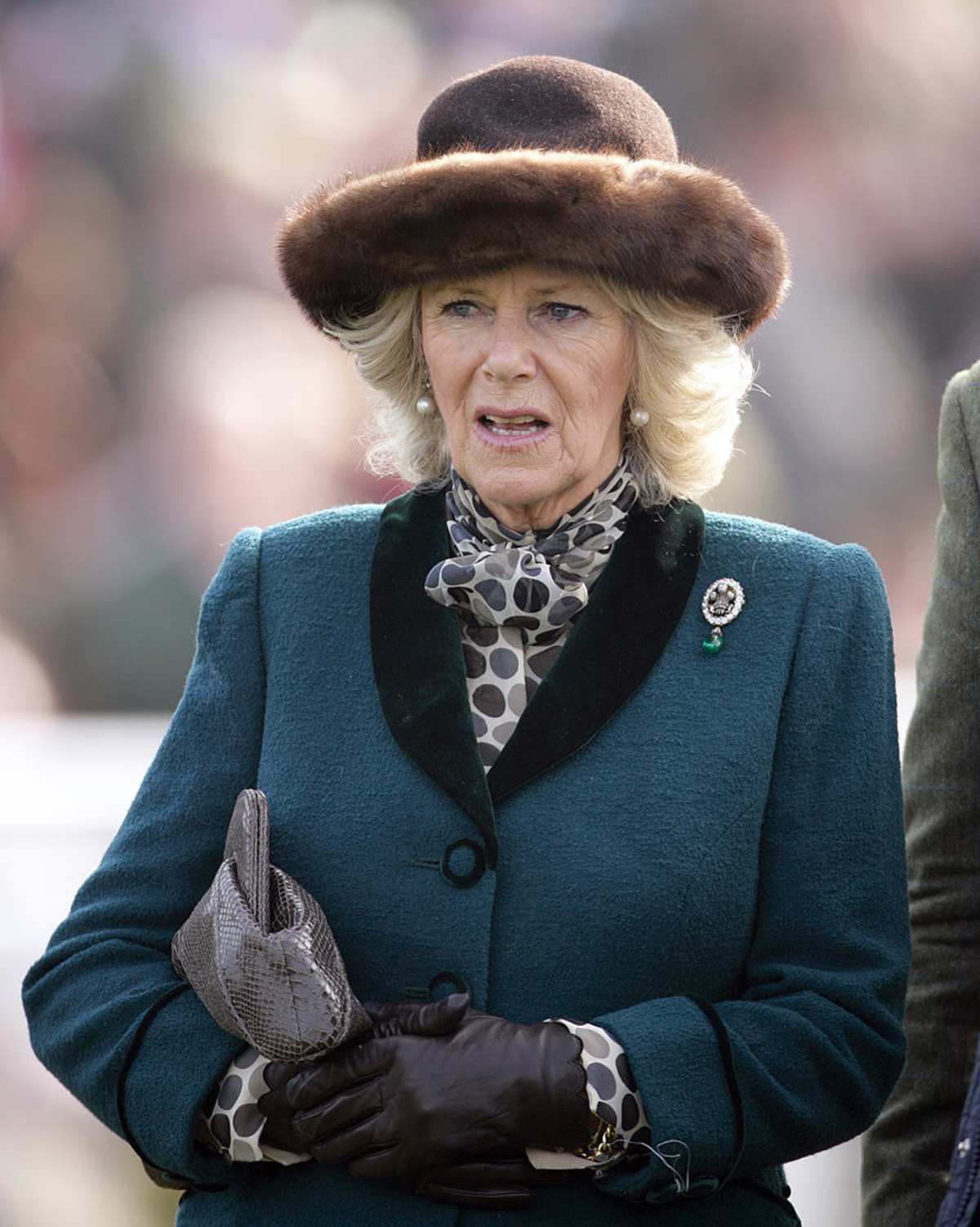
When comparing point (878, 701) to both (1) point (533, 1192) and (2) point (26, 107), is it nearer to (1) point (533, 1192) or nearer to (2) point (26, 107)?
(1) point (533, 1192)

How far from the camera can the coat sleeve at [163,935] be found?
7.90 ft

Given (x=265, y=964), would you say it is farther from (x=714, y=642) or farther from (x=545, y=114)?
(x=545, y=114)

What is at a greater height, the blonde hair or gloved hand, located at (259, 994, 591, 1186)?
the blonde hair

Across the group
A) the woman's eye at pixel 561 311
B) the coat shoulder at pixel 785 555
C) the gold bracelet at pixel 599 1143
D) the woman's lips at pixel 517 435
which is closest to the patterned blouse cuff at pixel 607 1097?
the gold bracelet at pixel 599 1143

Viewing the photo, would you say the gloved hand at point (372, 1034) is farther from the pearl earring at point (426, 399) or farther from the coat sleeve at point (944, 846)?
the pearl earring at point (426, 399)

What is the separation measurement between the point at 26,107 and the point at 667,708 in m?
2.45

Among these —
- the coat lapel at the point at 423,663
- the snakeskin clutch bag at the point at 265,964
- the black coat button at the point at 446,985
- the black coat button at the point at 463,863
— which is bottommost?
the black coat button at the point at 446,985

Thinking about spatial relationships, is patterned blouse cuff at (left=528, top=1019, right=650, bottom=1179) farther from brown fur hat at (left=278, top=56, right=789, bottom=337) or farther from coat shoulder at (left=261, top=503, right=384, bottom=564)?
brown fur hat at (left=278, top=56, right=789, bottom=337)

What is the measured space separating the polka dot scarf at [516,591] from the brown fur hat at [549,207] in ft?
1.17

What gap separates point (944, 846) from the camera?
262 centimetres

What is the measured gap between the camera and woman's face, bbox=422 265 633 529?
8.46 ft

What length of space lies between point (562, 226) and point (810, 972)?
1.06 meters

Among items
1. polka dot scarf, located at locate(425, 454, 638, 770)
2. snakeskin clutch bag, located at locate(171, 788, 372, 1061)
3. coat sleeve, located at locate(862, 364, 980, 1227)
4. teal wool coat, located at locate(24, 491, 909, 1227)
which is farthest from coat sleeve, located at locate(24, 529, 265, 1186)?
coat sleeve, located at locate(862, 364, 980, 1227)

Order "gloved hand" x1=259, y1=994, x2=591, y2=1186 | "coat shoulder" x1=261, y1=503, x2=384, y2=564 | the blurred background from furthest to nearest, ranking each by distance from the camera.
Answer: the blurred background → "coat shoulder" x1=261, y1=503, x2=384, y2=564 → "gloved hand" x1=259, y1=994, x2=591, y2=1186
